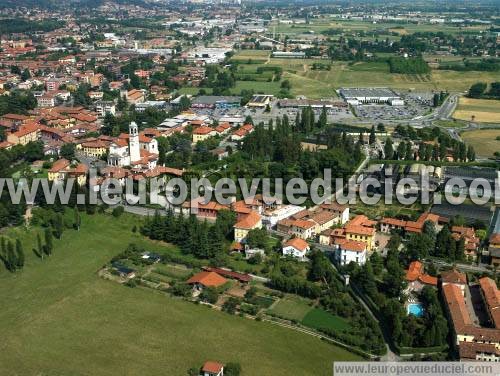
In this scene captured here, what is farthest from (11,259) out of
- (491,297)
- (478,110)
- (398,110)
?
(478,110)

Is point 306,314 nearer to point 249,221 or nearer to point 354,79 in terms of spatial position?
point 249,221

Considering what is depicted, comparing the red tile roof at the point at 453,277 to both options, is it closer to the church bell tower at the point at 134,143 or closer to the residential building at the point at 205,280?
the residential building at the point at 205,280

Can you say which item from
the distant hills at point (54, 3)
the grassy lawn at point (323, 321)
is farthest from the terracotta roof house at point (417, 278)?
the distant hills at point (54, 3)

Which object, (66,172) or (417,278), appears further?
(66,172)

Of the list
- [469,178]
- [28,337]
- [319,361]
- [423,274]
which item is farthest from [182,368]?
[469,178]

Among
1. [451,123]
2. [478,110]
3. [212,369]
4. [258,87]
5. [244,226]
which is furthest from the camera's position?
[258,87]

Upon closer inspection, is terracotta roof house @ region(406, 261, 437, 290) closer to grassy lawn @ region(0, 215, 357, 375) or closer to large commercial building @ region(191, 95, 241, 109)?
grassy lawn @ region(0, 215, 357, 375)
